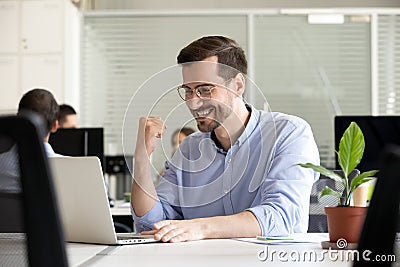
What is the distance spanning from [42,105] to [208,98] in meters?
1.54

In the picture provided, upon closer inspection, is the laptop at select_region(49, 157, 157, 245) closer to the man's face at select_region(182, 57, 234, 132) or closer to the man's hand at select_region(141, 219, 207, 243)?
the man's hand at select_region(141, 219, 207, 243)

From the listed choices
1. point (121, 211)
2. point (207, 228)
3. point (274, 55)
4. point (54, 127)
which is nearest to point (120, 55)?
point (274, 55)

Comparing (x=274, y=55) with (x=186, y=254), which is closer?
(x=186, y=254)

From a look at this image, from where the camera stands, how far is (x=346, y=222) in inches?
72.0

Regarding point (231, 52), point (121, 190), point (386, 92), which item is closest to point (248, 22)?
point (386, 92)

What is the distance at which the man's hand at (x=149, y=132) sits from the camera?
2324 millimetres

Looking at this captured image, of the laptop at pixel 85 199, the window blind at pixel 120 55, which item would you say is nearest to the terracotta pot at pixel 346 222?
the laptop at pixel 85 199

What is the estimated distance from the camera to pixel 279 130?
2387 mm

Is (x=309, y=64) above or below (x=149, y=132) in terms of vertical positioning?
above

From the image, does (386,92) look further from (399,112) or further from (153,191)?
(153,191)

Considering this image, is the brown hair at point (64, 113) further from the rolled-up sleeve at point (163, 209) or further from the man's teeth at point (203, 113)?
the man's teeth at point (203, 113)

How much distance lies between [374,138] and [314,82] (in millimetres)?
3693

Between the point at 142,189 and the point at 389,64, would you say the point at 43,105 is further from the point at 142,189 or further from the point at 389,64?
the point at 389,64

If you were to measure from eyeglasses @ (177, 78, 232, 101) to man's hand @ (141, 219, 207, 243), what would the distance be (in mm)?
355
